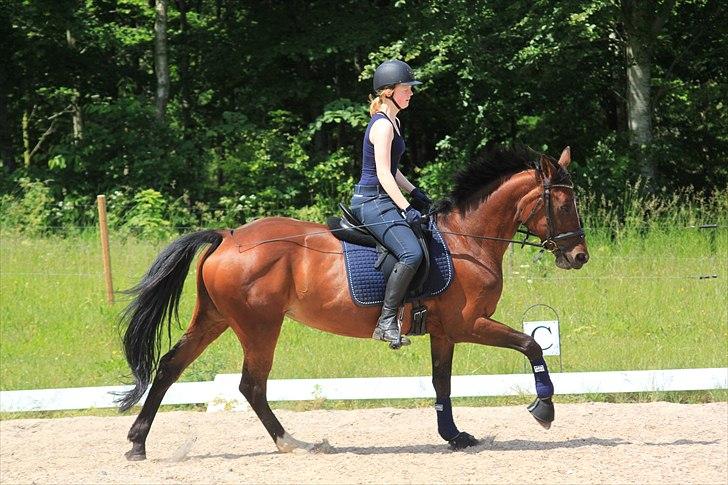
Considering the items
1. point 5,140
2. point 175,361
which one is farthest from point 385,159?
point 5,140

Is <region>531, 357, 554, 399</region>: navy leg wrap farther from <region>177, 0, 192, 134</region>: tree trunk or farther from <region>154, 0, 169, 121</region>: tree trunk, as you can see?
<region>177, 0, 192, 134</region>: tree trunk

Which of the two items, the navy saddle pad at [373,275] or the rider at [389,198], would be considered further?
the navy saddle pad at [373,275]

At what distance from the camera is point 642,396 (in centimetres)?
886

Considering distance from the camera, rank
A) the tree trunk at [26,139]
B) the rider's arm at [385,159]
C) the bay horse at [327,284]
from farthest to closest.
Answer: the tree trunk at [26,139] < the bay horse at [327,284] < the rider's arm at [385,159]

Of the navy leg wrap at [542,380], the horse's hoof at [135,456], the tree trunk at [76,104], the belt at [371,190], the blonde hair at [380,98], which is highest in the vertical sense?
the tree trunk at [76,104]

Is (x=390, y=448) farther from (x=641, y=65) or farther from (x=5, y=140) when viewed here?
(x=5, y=140)

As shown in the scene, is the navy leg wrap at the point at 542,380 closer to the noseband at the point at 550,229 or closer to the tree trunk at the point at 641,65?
the noseband at the point at 550,229

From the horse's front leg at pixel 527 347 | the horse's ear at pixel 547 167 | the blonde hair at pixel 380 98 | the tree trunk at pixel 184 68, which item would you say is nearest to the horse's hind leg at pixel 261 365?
the horse's front leg at pixel 527 347

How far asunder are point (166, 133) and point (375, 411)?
1072cm

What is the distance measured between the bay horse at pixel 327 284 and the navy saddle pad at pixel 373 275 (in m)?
0.06

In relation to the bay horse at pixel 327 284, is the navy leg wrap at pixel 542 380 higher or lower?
lower

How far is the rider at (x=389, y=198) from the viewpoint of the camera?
6.67 metres

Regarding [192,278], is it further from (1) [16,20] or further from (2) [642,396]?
Result: (1) [16,20]

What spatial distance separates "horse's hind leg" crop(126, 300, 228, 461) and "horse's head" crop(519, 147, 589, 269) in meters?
2.34
